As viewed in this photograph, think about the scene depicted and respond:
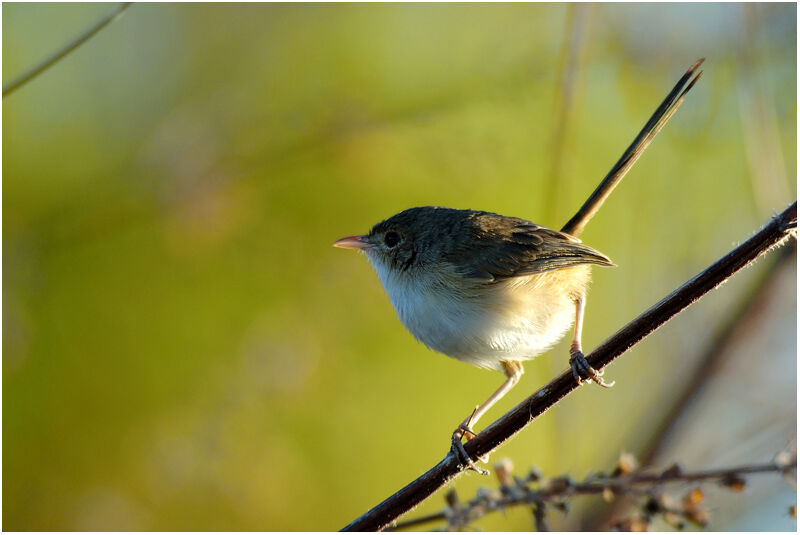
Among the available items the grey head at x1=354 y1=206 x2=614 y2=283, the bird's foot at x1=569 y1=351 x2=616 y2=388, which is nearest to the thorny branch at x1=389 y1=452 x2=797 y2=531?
the bird's foot at x1=569 y1=351 x2=616 y2=388

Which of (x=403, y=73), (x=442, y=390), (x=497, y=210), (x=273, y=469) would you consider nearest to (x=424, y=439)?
(x=442, y=390)

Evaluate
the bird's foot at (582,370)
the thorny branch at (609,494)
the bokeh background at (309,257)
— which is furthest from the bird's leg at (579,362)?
the bokeh background at (309,257)

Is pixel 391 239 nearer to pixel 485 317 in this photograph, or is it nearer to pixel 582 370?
pixel 485 317

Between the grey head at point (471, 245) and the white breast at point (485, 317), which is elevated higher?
the grey head at point (471, 245)

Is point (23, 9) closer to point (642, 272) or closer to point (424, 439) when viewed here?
point (424, 439)

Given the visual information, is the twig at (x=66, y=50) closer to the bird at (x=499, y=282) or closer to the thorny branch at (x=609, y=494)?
the bird at (x=499, y=282)
